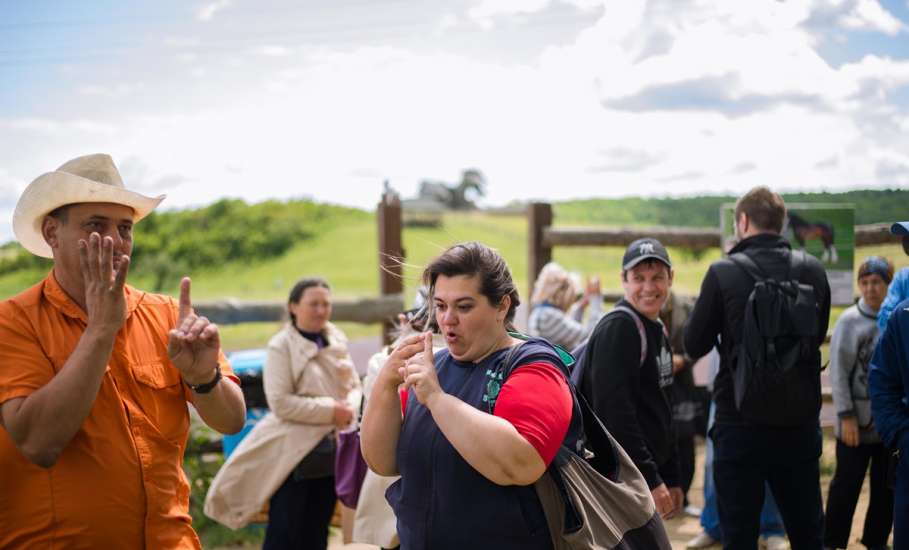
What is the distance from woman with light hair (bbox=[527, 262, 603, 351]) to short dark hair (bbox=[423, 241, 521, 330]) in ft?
11.4

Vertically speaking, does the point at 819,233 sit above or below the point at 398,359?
above

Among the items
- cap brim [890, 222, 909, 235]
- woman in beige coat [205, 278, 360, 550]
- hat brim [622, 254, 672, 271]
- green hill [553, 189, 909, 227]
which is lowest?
woman in beige coat [205, 278, 360, 550]

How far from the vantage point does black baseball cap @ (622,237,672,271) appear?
4012mm

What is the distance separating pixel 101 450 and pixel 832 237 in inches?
254

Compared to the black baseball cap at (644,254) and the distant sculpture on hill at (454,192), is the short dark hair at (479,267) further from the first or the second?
the distant sculpture on hill at (454,192)

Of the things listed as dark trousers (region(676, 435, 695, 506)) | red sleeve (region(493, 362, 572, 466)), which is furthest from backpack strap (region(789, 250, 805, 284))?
dark trousers (region(676, 435, 695, 506))

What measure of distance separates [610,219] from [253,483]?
322 inches

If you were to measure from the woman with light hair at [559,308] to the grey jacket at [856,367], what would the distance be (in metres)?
1.67

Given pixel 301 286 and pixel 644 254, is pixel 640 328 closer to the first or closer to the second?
pixel 644 254

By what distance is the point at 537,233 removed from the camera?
864 centimetres

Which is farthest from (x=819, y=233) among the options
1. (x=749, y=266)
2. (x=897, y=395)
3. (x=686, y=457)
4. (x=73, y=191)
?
(x=73, y=191)

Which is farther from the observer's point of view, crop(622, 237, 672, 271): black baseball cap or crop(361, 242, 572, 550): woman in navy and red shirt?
crop(622, 237, 672, 271): black baseball cap

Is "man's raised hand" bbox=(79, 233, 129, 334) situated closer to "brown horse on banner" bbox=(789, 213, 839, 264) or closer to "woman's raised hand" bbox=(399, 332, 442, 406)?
"woman's raised hand" bbox=(399, 332, 442, 406)

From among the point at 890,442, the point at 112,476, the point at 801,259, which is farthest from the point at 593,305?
the point at 112,476
